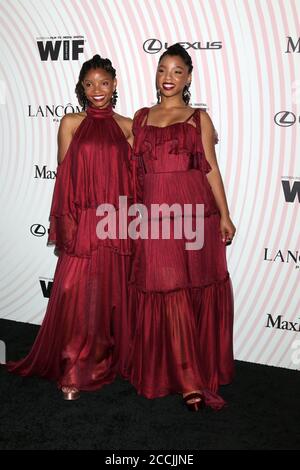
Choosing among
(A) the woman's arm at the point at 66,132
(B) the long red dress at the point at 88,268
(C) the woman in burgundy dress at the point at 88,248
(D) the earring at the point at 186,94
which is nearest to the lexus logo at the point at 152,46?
(D) the earring at the point at 186,94

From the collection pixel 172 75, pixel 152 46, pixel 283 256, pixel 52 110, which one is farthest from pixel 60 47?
pixel 283 256

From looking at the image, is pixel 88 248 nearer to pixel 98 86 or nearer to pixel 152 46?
pixel 98 86

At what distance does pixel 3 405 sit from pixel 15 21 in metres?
2.40

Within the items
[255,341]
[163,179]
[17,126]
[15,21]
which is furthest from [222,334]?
[15,21]

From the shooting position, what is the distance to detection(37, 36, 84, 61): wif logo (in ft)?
10.3

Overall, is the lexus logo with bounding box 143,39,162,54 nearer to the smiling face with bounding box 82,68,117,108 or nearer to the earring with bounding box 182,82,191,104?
the earring with bounding box 182,82,191,104

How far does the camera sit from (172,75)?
243cm

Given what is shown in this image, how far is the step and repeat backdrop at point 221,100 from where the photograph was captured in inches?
110

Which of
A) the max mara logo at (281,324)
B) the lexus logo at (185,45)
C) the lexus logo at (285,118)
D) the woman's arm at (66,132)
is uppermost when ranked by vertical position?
the lexus logo at (185,45)

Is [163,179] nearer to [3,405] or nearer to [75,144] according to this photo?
[75,144]

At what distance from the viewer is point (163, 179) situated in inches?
96.0

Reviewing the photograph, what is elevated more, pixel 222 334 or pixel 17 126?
pixel 17 126

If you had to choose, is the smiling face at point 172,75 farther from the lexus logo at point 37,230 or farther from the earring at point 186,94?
the lexus logo at point 37,230
